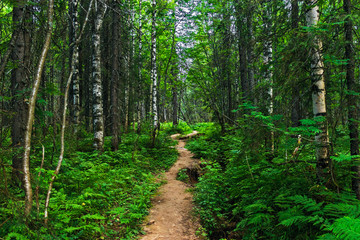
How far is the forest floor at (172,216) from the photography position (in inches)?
171

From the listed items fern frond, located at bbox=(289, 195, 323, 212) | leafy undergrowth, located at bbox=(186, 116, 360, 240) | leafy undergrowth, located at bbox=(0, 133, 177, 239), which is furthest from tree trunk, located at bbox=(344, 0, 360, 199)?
leafy undergrowth, located at bbox=(0, 133, 177, 239)

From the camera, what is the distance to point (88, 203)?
4.58 meters

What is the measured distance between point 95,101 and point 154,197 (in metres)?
4.68

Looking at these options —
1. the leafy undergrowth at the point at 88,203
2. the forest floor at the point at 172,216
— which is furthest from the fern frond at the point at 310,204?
the leafy undergrowth at the point at 88,203

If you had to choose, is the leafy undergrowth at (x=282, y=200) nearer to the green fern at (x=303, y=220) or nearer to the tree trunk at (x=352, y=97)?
the green fern at (x=303, y=220)

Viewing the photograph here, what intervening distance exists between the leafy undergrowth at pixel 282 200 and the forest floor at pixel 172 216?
1.11 ft

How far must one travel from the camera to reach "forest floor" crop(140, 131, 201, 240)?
14.3ft

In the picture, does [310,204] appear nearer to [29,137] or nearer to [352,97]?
[352,97]

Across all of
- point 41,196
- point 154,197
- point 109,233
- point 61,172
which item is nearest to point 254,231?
point 109,233

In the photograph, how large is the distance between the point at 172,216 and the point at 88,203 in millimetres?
2060

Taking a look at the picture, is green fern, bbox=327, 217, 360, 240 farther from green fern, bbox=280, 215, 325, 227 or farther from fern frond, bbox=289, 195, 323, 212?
fern frond, bbox=289, 195, 323, 212

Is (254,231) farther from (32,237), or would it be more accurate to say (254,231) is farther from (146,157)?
(146,157)

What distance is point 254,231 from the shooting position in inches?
147

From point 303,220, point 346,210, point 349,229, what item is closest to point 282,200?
point 303,220
